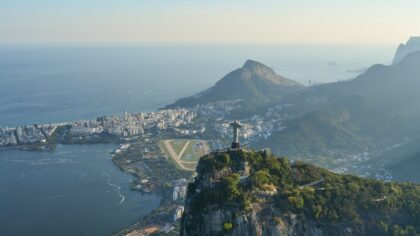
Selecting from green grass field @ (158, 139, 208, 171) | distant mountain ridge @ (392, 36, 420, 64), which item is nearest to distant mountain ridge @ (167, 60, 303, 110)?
green grass field @ (158, 139, 208, 171)

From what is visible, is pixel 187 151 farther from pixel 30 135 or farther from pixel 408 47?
pixel 408 47

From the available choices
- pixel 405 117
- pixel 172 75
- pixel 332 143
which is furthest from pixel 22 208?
pixel 172 75

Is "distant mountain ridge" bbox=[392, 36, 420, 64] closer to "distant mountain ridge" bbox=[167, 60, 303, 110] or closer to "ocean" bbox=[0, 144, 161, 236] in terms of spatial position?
"distant mountain ridge" bbox=[167, 60, 303, 110]

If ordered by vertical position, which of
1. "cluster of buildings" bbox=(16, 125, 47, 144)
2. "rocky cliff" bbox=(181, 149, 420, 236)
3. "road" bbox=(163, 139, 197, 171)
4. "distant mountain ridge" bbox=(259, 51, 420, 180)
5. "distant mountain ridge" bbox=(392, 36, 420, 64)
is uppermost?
"distant mountain ridge" bbox=(392, 36, 420, 64)

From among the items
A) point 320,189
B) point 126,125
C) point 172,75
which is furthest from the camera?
point 172,75

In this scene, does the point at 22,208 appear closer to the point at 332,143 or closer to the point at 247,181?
the point at 247,181

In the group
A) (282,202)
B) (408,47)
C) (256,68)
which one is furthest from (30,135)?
(408,47)
